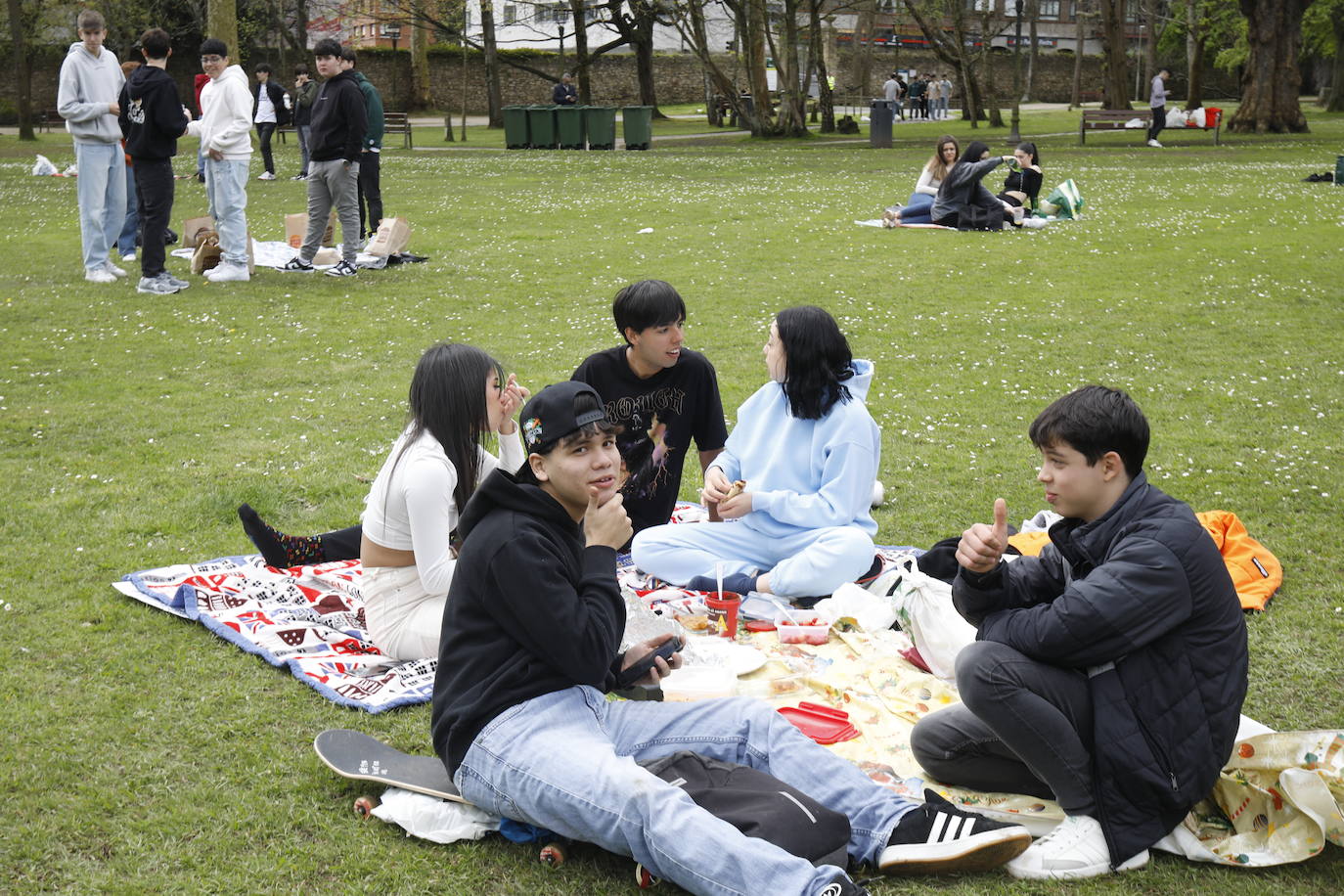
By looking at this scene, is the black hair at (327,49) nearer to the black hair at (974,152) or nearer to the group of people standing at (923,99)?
the black hair at (974,152)

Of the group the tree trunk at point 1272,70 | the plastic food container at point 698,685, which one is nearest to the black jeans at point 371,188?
the plastic food container at point 698,685

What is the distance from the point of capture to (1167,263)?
1268cm

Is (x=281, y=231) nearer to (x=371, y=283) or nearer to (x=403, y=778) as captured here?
(x=371, y=283)

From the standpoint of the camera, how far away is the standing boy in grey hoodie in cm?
1128

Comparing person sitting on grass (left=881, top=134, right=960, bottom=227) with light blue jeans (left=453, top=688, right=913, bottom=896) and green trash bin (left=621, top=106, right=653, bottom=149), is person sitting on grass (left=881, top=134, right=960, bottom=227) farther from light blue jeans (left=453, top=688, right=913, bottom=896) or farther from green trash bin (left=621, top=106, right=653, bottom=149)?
green trash bin (left=621, top=106, right=653, bottom=149)

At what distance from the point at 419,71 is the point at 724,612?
47.6 metres

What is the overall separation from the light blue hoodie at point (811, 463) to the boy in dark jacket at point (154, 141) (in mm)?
8002

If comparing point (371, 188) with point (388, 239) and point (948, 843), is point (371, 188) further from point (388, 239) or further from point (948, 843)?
point (948, 843)

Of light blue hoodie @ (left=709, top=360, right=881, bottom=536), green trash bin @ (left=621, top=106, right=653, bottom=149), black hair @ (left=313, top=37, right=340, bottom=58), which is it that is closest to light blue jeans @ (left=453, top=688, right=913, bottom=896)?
light blue hoodie @ (left=709, top=360, right=881, bottom=536)

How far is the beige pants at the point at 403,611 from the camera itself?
14.4 feet

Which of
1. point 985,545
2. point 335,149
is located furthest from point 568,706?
point 335,149

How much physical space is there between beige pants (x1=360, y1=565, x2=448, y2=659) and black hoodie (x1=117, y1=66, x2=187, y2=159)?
8336 millimetres

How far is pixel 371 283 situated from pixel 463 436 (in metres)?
8.51

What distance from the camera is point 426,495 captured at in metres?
4.17
